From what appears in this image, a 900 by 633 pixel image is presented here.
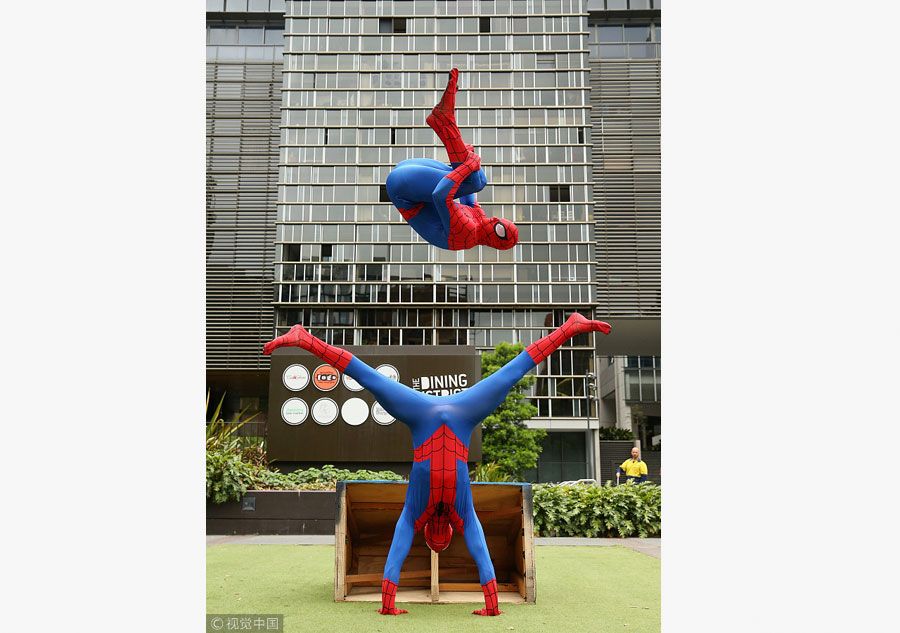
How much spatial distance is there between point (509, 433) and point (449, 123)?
27.2 m

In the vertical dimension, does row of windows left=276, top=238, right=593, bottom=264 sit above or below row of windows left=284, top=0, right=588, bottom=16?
below

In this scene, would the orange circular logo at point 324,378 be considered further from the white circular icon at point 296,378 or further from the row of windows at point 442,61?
the row of windows at point 442,61

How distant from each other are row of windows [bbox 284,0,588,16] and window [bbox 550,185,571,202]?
31.4 feet

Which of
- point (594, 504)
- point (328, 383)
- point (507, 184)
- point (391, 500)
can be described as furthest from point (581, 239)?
point (391, 500)

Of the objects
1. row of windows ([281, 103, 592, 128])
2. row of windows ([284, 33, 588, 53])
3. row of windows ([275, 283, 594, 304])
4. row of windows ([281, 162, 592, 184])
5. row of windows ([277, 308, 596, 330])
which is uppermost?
row of windows ([284, 33, 588, 53])

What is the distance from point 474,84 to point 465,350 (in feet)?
74.8

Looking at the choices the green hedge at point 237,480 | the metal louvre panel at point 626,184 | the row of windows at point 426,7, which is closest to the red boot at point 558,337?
the green hedge at point 237,480

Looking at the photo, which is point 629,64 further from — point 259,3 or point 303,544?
point 303,544

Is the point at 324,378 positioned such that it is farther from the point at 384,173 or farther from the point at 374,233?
the point at 384,173

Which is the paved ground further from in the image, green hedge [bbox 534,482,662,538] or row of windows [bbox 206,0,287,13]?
row of windows [bbox 206,0,287,13]

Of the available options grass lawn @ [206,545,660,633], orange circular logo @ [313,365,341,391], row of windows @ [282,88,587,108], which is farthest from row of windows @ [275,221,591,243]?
grass lawn @ [206,545,660,633]

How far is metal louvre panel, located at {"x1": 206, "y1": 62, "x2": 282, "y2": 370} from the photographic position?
36.5 metres

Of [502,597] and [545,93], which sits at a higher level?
[545,93]

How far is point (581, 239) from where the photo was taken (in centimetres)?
3559
